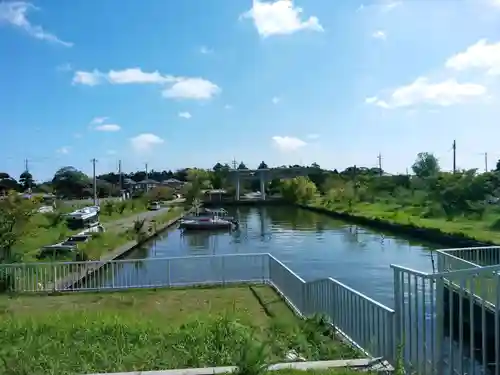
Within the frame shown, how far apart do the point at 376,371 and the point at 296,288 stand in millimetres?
4168

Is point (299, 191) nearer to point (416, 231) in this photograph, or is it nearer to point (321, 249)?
point (416, 231)

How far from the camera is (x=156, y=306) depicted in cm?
861

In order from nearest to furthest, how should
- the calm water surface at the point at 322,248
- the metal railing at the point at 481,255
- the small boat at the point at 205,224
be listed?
the metal railing at the point at 481,255, the calm water surface at the point at 322,248, the small boat at the point at 205,224

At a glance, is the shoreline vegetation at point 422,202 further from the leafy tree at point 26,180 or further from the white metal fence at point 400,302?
the leafy tree at point 26,180

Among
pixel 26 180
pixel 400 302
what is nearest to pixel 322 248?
pixel 400 302

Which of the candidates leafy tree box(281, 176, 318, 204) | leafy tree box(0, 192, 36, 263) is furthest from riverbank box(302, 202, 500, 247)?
leafy tree box(0, 192, 36, 263)

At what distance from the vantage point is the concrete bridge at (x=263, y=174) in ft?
204

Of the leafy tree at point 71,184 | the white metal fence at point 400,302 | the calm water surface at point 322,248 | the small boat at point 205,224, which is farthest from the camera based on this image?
the leafy tree at point 71,184

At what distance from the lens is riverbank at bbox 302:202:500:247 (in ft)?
67.5

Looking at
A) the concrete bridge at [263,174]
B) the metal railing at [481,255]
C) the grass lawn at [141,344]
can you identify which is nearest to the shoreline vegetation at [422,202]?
the concrete bridge at [263,174]

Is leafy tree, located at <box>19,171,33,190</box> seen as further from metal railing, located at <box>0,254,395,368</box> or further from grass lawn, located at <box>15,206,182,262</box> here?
metal railing, located at <box>0,254,395,368</box>

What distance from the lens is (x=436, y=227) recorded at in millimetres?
24953

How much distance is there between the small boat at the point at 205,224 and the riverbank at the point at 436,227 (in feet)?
30.2

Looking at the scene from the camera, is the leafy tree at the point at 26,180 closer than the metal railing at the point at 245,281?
No
